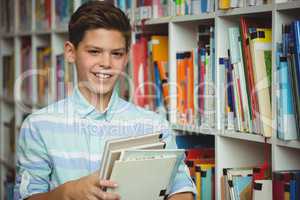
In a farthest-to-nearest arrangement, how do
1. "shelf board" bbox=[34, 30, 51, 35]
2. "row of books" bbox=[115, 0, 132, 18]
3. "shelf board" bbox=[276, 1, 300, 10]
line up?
"shelf board" bbox=[34, 30, 51, 35], "row of books" bbox=[115, 0, 132, 18], "shelf board" bbox=[276, 1, 300, 10]

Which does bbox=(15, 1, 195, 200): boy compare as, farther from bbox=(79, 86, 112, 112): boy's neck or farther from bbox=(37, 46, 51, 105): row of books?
bbox=(37, 46, 51, 105): row of books

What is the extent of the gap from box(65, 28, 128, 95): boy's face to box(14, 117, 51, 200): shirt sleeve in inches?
9.5

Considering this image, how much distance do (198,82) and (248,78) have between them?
1.13 ft

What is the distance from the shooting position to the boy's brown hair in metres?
1.74

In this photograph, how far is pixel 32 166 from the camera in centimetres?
161

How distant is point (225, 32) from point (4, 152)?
2.60 meters

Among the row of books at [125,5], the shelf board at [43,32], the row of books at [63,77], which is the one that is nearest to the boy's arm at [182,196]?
the row of books at [125,5]

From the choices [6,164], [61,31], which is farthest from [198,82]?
[6,164]

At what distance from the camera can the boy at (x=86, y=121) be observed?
1.63 metres

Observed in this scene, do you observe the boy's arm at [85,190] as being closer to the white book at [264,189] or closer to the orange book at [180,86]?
the white book at [264,189]

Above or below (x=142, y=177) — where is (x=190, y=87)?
above

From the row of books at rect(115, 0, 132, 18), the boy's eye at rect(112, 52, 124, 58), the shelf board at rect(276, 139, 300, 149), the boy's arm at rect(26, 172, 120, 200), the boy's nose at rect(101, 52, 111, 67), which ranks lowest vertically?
the boy's arm at rect(26, 172, 120, 200)

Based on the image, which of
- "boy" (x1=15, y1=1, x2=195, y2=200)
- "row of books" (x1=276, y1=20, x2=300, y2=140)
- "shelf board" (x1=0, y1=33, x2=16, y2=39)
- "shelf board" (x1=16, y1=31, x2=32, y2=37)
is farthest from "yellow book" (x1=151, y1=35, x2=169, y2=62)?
"shelf board" (x1=0, y1=33, x2=16, y2=39)

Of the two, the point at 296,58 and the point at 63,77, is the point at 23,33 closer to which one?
the point at 63,77
